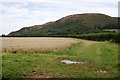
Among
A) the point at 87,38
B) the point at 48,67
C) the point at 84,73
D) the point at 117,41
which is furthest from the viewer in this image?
the point at 87,38

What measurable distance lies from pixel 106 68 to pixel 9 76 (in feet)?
25.5

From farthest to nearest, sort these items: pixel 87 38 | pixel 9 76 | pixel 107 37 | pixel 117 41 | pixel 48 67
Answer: pixel 87 38 < pixel 107 37 < pixel 117 41 < pixel 48 67 < pixel 9 76

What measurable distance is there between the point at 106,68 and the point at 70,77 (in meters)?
5.45

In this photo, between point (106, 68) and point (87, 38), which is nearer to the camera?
point (106, 68)

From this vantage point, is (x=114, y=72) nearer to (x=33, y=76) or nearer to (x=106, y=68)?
(x=106, y=68)

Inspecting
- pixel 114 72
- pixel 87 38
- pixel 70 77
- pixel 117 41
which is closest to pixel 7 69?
pixel 70 77

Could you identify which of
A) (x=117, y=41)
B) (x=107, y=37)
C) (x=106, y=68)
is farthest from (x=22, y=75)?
(x=107, y=37)

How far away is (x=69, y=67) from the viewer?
24.1 m

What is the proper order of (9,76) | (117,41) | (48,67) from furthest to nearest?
(117,41)
(48,67)
(9,76)

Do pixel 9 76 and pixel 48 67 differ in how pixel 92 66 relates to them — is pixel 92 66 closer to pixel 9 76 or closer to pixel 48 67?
pixel 48 67

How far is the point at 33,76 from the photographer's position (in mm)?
19703

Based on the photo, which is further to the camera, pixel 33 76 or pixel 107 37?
pixel 107 37

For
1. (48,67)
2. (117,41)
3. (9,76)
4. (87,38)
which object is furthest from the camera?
(87,38)

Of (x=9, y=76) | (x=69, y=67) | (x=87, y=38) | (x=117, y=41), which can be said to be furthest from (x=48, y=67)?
(x=87, y=38)
